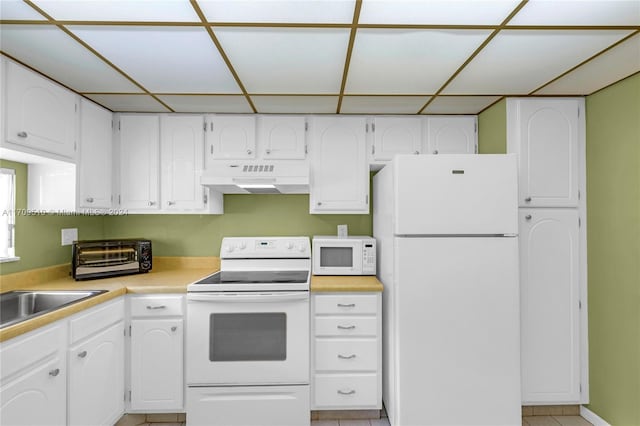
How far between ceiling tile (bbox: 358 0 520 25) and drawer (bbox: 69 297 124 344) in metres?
2.09

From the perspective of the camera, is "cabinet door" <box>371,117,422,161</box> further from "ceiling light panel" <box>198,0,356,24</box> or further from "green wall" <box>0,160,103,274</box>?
"green wall" <box>0,160,103,274</box>

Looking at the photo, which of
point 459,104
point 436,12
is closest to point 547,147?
point 459,104

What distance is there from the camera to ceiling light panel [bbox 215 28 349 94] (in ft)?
5.36

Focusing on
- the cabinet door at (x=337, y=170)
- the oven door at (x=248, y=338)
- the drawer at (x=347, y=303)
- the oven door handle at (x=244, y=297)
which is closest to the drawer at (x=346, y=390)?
the oven door at (x=248, y=338)

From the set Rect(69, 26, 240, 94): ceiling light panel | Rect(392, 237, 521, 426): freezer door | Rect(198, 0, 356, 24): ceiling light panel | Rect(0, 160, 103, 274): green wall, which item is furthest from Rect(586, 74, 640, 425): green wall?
Rect(0, 160, 103, 274): green wall

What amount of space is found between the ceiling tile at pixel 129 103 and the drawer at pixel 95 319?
1.40 meters

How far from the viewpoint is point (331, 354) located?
7.79ft

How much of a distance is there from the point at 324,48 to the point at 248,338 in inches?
72.1

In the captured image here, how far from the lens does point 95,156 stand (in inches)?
101

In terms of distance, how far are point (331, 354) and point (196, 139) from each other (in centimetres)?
195

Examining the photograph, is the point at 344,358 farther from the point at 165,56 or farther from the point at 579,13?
the point at 579,13

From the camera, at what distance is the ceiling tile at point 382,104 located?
8.16 ft

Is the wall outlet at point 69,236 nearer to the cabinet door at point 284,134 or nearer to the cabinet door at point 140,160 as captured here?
the cabinet door at point 140,160

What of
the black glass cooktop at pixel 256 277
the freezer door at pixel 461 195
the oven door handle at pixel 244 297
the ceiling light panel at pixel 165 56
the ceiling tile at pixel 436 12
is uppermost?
the ceiling light panel at pixel 165 56
